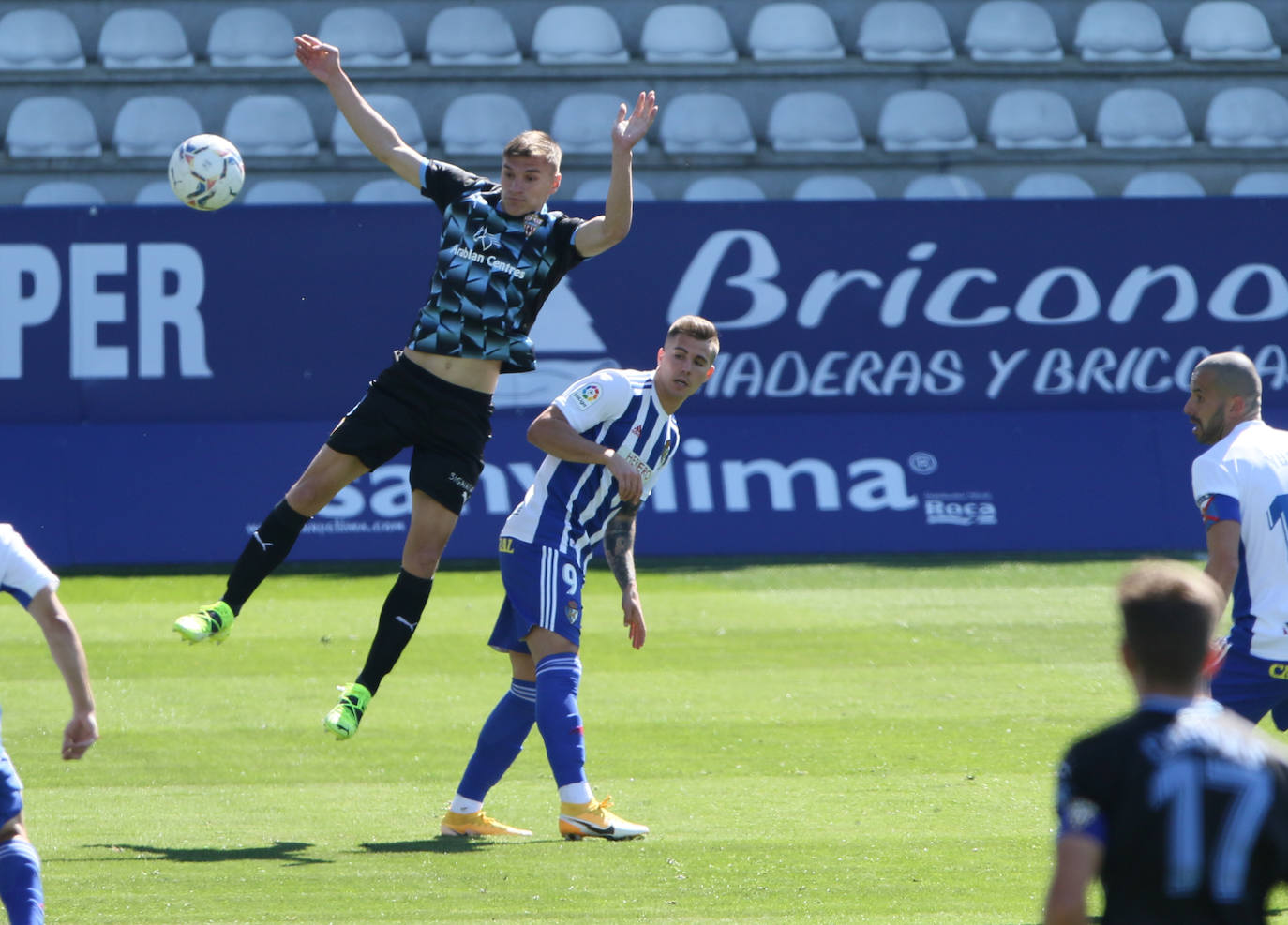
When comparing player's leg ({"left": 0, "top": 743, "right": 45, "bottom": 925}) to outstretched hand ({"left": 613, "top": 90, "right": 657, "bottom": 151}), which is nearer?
player's leg ({"left": 0, "top": 743, "right": 45, "bottom": 925})

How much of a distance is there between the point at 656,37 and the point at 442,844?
1489 centimetres

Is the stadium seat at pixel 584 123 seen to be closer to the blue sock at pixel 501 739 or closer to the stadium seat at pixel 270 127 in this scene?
the stadium seat at pixel 270 127

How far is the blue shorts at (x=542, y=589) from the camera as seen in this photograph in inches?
248

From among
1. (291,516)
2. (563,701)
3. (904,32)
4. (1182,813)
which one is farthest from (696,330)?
(904,32)

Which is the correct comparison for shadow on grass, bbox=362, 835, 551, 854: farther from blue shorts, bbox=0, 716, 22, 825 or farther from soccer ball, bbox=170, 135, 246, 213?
soccer ball, bbox=170, 135, 246, 213

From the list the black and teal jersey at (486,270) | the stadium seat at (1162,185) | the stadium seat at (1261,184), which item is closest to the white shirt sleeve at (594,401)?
the black and teal jersey at (486,270)

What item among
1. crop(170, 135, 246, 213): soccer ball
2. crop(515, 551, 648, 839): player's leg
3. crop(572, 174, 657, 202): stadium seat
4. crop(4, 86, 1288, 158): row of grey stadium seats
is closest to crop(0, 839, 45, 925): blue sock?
crop(515, 551, 648, 839): player's leg

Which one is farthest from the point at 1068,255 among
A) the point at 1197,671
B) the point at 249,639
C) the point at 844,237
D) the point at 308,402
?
the point at 1197,671

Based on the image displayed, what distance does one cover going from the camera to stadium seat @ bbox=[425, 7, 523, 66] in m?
19.2

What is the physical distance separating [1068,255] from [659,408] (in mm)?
9547

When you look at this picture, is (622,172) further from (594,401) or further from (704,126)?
(704,126)

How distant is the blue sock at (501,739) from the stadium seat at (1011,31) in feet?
50.0

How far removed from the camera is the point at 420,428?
23.0ft

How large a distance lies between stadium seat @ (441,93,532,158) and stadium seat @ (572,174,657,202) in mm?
976
